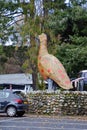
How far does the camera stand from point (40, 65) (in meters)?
26.5

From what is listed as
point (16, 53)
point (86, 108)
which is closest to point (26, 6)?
point (16, 53)

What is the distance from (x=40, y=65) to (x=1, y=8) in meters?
12.1

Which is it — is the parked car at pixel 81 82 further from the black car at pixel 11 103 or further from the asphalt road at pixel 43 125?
the asphalt road at pixel 43 125

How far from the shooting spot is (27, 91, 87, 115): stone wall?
27938 mm

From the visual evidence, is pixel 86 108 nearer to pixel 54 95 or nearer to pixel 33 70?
pixel 54 95

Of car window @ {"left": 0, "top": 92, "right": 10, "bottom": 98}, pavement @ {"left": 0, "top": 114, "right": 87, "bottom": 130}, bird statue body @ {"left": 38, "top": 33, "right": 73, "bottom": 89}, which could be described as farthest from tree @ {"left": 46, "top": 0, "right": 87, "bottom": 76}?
pavement @ {"left": 0, "top": 114, "right": 87, "bottom": 130}

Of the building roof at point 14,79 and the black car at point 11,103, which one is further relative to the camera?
the building roof at point 14,79

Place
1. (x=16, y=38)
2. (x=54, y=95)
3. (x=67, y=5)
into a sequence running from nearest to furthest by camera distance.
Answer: (x=54, y=95), (x=67, y=5), (x=16, y=38)

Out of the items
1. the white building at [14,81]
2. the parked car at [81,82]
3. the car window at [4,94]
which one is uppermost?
the white building at [14,81]

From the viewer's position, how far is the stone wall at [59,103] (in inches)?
1100

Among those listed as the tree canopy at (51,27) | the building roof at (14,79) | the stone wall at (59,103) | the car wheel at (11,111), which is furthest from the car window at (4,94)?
the building roof at (14,79)

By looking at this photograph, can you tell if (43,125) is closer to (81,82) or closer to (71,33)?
(81,82)

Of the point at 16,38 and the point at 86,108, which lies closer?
the point at 86,108

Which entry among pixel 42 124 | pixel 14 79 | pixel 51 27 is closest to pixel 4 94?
pixel 42 124
